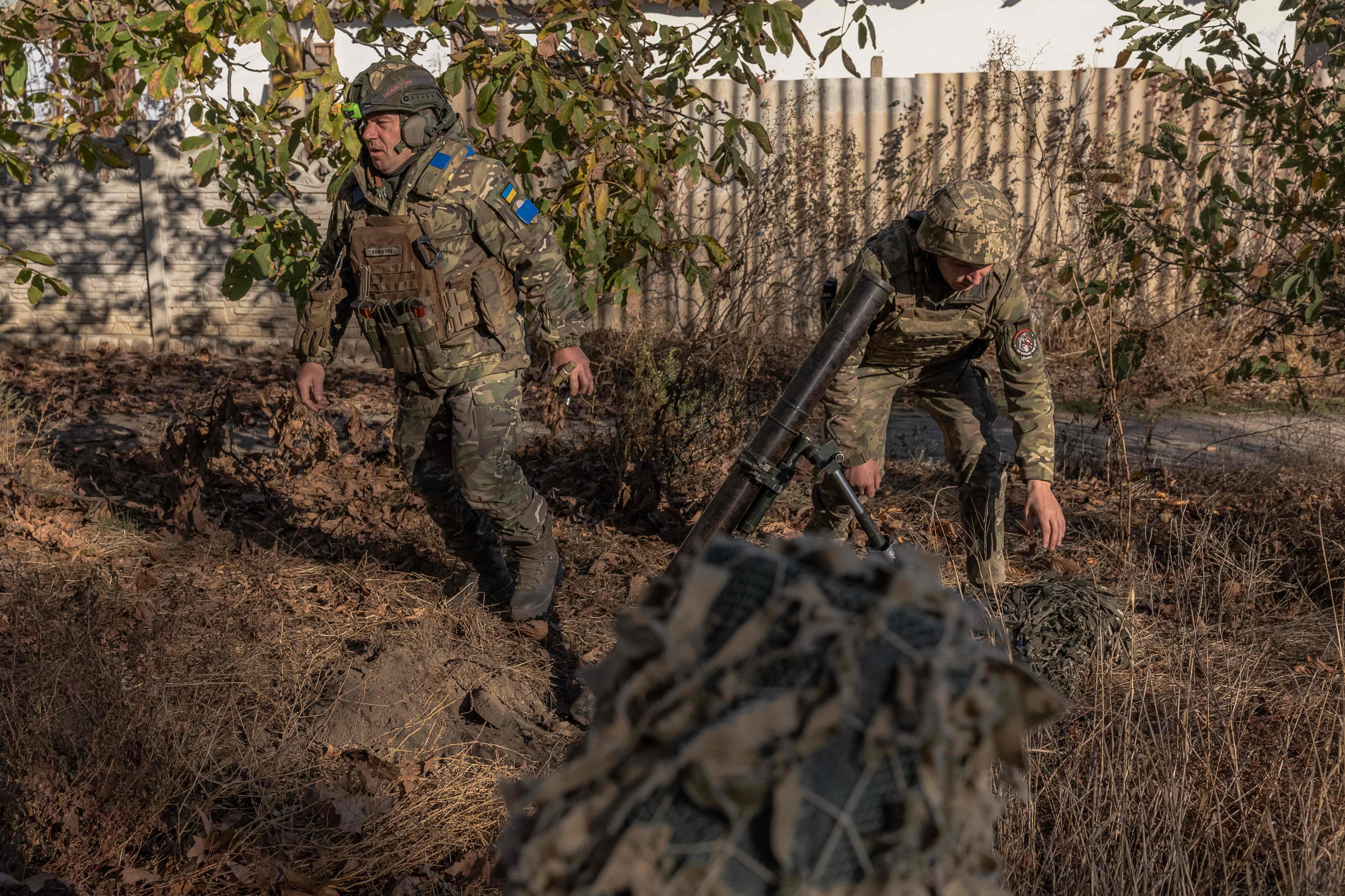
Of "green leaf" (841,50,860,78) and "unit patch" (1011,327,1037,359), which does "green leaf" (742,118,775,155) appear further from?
"unit patch" (1011,327,1037,359)

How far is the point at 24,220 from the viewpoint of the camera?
31.9 ft

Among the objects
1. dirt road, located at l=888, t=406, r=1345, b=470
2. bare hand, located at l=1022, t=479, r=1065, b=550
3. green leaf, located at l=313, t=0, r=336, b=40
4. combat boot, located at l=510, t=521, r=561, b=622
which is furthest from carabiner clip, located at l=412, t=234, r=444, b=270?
dirt road, located at l=888, t=406, r=1345, b=470

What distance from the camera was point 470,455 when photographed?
3926mm

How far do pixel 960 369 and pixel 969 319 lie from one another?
1.48ft

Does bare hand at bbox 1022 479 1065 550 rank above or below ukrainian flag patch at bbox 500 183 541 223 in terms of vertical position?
below

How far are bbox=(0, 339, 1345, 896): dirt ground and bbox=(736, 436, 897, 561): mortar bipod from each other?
72 cm

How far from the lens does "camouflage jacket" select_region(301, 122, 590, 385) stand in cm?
384

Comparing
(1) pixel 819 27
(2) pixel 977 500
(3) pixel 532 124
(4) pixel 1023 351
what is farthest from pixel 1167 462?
(1) pixel 819 27

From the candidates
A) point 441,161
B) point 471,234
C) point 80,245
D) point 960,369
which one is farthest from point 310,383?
point 80,245

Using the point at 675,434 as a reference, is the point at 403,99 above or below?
above

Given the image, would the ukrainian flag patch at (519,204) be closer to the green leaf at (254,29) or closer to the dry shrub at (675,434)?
the green leaf at (254,29)

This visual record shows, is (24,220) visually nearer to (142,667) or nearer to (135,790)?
(142,667)

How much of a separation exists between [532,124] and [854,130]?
18.7ft

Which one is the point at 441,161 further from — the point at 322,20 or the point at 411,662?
the point at 411,662
